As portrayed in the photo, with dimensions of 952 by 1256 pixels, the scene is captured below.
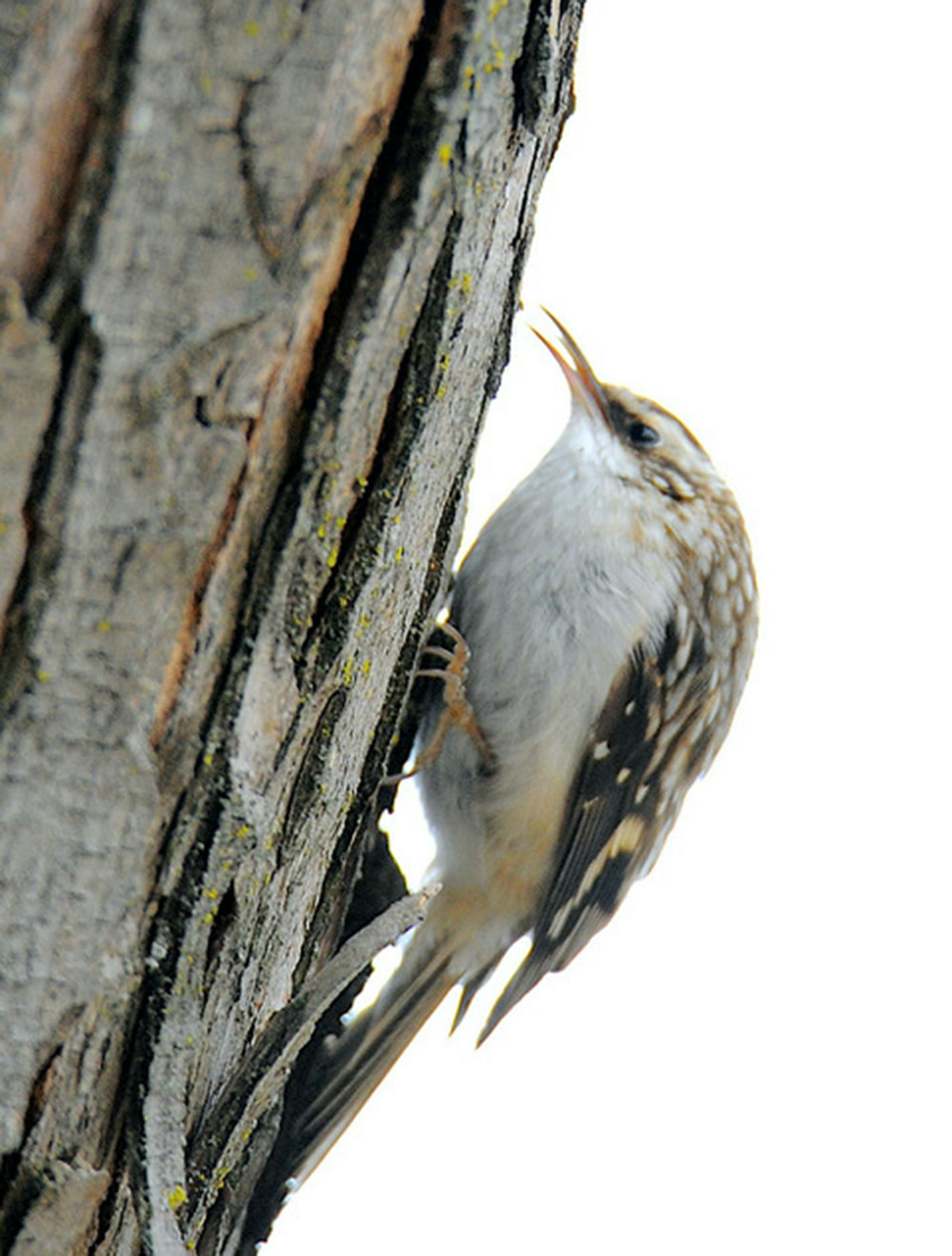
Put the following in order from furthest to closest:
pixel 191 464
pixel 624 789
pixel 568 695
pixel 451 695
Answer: pixel 624 789 → pixel 568 695 → pixel 451 695 → pixel 191 464

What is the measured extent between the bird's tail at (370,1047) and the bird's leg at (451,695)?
0.35 metres

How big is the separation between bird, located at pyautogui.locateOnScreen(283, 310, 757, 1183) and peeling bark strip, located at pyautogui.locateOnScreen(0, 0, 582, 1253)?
0.86m

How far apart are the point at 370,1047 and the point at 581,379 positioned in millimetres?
969

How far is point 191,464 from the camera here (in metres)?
0.66

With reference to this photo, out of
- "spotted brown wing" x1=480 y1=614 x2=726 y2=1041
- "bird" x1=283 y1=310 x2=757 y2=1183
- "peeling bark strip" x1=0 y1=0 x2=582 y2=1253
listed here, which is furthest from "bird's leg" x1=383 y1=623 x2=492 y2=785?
"peeling bark strip" x1=0 y1=0 x2=582 y2=1253

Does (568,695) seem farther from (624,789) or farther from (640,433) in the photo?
(640,433)

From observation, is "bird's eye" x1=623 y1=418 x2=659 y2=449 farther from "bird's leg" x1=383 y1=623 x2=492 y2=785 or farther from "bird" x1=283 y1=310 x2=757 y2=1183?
"bird's leg" x1=383 y1=623 x2=492 y2=785

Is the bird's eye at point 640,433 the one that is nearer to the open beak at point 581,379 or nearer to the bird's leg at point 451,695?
the open beak at point 581,379

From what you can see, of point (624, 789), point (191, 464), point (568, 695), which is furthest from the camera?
point (624, 789)

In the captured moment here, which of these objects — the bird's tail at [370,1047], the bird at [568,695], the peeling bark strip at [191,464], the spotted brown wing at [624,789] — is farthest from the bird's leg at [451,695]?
the peeling bark strip at [191,464]

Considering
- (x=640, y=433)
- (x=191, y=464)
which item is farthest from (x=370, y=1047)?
(x=191, y=464)

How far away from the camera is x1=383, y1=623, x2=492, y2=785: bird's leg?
1711 millimetres

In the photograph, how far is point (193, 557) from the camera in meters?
0.67

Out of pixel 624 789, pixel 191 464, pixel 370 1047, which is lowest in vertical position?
pixel 370 1047
